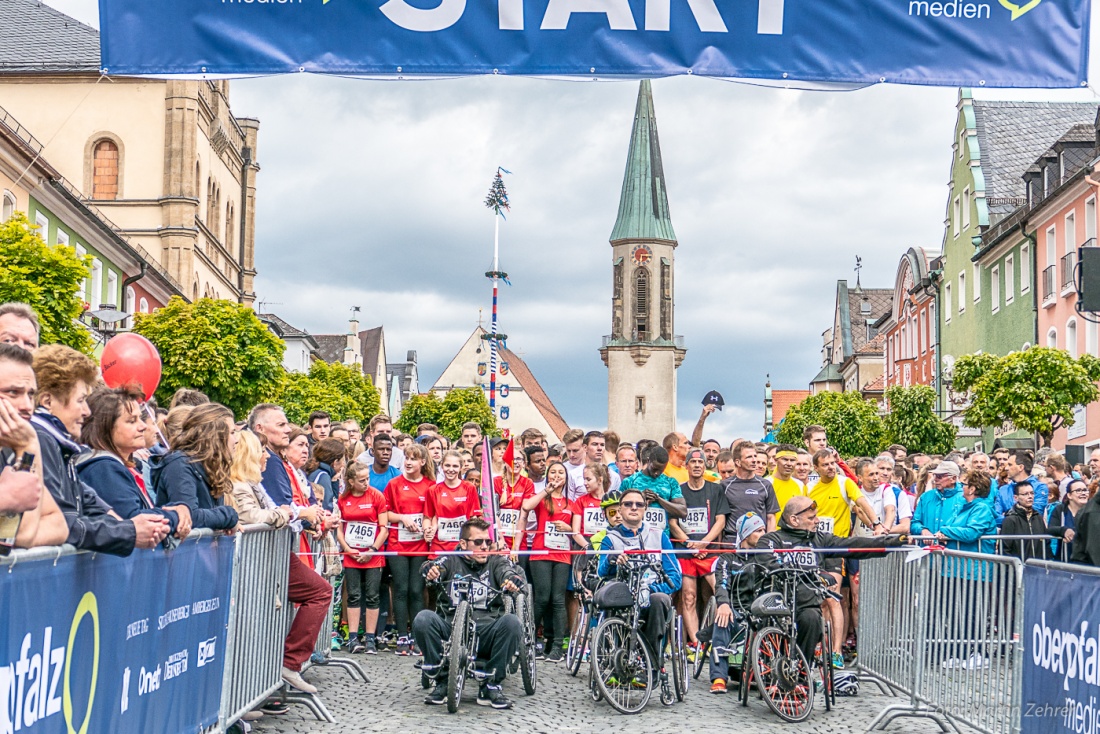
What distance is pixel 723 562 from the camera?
10867 millimetres

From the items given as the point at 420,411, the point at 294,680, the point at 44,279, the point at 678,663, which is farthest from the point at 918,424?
the point at 420,411

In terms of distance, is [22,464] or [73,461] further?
[73,461]

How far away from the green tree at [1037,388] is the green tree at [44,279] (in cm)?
2127

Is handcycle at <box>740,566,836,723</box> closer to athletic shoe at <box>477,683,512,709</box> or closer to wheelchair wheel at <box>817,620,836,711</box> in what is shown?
wheelchair wheel at <box>817,620,836,711</box>

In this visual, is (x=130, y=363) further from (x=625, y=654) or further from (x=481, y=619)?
(x=625, y=654)

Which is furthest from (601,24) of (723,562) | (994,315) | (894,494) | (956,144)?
(956,144)

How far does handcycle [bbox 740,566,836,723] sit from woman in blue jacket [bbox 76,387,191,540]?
15.7 ft

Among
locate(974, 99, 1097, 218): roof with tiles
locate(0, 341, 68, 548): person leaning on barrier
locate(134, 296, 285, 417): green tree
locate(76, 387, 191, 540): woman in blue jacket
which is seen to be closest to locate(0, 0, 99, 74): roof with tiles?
locate(134, 296, 285, 417): green tree

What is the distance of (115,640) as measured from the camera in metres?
5.60

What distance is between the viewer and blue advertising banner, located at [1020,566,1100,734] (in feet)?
20.7

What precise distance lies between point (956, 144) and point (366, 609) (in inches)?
1934

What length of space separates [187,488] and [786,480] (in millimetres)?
7373

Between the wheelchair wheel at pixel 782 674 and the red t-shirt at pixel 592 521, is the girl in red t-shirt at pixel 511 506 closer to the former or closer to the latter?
the red t-shirt at pixel 592 521

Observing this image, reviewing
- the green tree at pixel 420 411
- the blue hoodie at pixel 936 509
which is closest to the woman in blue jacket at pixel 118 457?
the blue hoodie at pixel 936 509
